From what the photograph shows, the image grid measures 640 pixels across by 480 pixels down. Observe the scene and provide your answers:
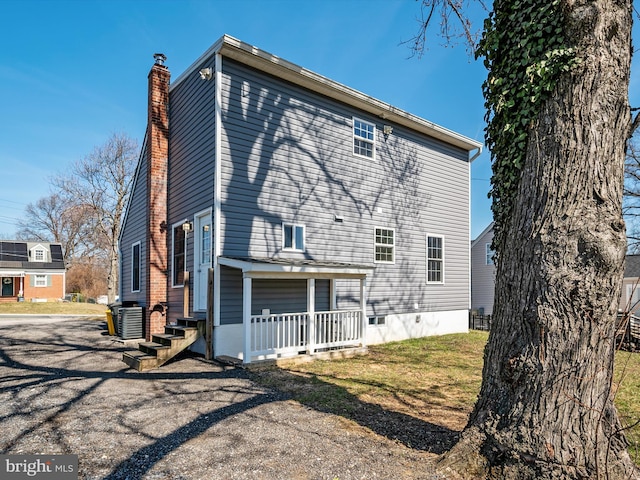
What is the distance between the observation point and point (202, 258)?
30.0 ft

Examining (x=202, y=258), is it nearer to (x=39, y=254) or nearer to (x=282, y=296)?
(x=282, y=296)

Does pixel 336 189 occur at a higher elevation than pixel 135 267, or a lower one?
higher

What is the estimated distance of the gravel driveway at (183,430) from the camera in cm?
340

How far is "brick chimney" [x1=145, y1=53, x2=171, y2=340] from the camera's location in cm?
1005

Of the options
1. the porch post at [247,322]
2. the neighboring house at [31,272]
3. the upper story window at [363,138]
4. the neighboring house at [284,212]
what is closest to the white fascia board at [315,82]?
the neighboring house at [284,212]

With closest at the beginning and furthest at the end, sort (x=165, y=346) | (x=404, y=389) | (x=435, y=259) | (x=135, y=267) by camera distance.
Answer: (x=404, y=389)
(x=165, y=346)
(x=135, y=267)
(x=435, y=259)

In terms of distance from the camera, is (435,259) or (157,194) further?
(435,259)

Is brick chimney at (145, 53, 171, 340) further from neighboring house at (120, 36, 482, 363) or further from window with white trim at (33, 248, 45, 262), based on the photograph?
window with white trim at (33, 248, 45, 262)

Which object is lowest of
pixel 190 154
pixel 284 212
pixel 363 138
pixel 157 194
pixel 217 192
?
pixel 284 212

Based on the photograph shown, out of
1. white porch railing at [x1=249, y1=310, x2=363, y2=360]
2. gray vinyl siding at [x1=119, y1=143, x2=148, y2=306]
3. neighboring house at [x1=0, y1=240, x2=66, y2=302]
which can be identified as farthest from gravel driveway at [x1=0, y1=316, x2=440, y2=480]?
neighboring house at [x1=0, y1=240, x2=66, y2=302]

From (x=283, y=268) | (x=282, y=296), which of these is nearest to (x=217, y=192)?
(x=283, y=268)

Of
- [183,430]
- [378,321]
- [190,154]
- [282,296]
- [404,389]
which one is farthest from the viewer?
[378,321]

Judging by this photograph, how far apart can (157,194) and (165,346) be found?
442 cm

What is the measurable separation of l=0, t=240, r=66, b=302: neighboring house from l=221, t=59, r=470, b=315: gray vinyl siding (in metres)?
30.2
